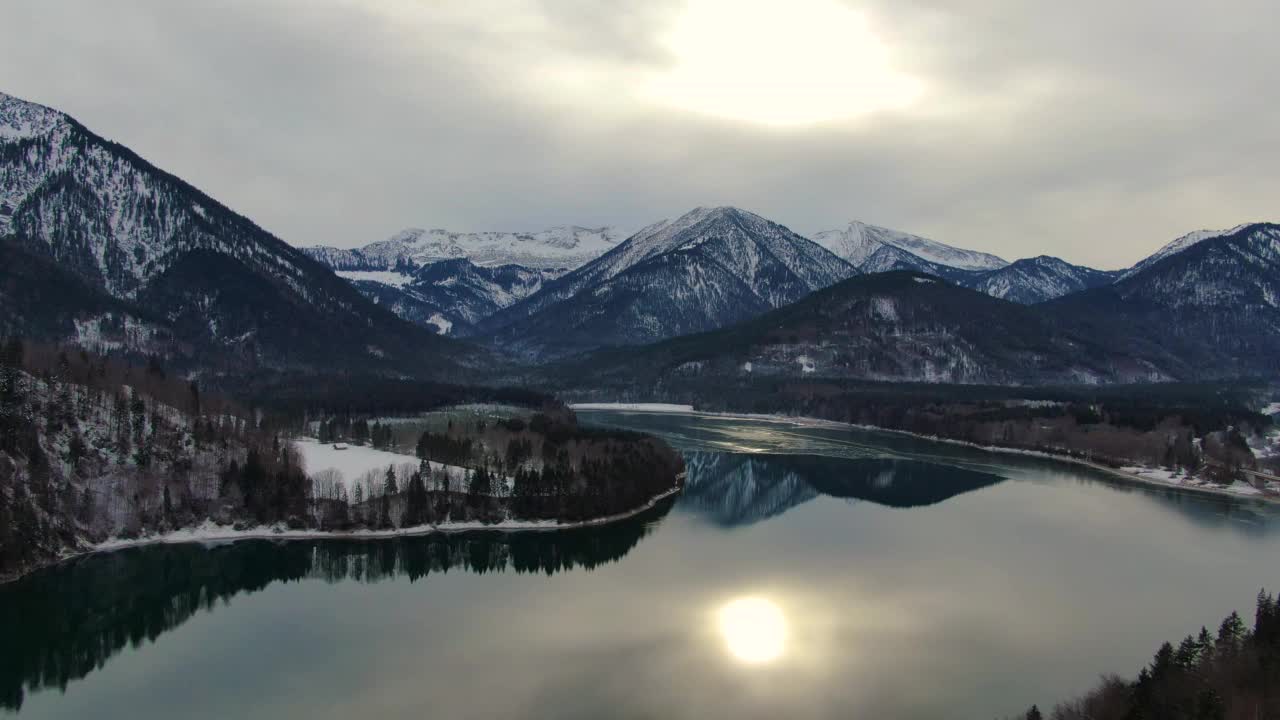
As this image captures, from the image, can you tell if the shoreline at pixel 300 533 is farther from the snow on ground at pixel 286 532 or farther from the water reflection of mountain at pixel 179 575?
the water reflection of mountain at pixel 179 575

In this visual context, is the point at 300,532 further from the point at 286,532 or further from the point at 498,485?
the point at 498,485

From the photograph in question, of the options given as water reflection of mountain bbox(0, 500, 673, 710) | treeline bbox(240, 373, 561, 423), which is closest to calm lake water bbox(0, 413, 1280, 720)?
water reflection of mountain bbox(0, 500, 673, 710)

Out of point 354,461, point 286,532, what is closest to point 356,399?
point 354,461

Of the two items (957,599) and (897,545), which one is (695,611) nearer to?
(957,599)

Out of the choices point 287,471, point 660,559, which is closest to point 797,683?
point 660,559

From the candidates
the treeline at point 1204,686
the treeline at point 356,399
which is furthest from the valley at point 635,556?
the treeline at point 356,399

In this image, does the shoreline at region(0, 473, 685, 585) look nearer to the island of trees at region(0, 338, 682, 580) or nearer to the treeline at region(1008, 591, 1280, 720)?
the island of trees at region(0, 338, 682, 580)
